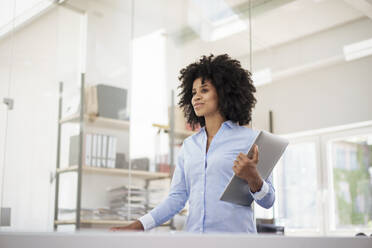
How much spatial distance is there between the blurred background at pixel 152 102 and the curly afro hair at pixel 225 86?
93 cm

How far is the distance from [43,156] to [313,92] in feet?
5.88

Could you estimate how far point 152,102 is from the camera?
3262 mm

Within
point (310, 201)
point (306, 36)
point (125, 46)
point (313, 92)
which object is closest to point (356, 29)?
point (306, 36)

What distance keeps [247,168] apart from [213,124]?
1.11 ft

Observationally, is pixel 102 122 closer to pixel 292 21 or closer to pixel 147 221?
pixel 292 21

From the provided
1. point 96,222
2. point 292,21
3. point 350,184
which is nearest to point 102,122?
point 96,222

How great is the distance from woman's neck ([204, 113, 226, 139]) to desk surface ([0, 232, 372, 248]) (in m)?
0.97

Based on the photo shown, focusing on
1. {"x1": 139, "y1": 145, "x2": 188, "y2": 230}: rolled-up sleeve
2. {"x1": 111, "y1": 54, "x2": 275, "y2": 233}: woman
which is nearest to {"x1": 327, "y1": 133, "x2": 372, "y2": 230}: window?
{"x1": 111, "y1": 54, "x2": 275, "y2": 233}: woman

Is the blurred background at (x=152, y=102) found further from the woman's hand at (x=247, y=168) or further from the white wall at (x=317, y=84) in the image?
the woman's hand at (x=247, y=168)

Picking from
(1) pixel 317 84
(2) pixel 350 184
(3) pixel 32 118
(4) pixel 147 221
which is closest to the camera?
(4) pixel 147 221

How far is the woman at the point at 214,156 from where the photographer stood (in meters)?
1.27

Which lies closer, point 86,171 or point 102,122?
point 86,171

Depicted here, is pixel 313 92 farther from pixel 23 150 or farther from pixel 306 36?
pixel 23 150

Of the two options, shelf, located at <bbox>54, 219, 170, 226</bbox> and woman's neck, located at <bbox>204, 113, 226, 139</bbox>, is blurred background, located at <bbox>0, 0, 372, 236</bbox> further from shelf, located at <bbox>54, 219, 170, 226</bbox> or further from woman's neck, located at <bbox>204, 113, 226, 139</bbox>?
woman's neck, located at <bbox>204, 113, 226, 139</bbox>
